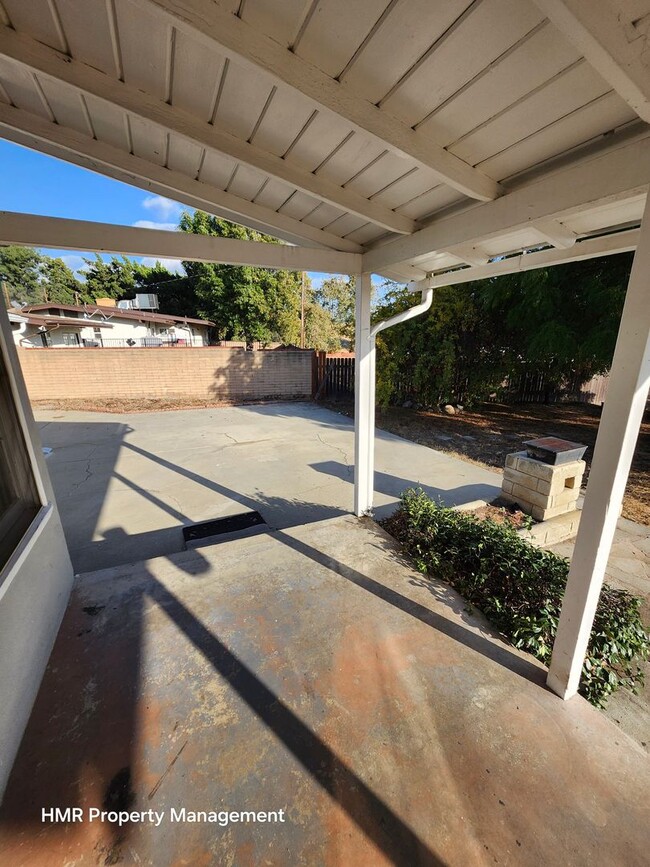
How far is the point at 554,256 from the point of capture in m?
2.42

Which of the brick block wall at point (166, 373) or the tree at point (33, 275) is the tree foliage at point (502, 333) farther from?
the tree at point (33, 275)

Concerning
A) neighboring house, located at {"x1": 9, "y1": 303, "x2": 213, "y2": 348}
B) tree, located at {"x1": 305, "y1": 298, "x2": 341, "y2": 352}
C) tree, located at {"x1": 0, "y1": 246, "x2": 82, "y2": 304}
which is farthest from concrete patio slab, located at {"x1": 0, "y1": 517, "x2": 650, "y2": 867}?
tree, located at {"x1": 0, "y1": 246, "x2": 82, "y2": 304}

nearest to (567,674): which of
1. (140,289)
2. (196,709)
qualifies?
(196,709)

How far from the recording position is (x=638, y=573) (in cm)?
290

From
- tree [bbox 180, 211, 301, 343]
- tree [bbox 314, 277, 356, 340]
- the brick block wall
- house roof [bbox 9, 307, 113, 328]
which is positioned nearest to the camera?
the brick block wall

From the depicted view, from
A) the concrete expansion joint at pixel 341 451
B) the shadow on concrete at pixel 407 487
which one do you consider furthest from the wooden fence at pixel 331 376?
the shadow on concrete at pixel 407 487

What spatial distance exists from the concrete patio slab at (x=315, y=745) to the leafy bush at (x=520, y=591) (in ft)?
0.58

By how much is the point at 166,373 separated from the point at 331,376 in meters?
5.32

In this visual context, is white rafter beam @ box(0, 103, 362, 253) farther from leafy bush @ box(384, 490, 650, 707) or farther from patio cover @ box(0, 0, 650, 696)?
leafy bush @ box(384, 490, 650, 707)

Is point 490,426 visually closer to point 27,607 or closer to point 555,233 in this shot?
point 555,233

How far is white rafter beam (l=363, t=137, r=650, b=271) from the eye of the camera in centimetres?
125

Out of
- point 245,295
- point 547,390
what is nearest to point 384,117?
point 547,390

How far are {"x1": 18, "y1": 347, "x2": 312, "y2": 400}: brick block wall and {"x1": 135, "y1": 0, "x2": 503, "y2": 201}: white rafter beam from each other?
1033 centimetres

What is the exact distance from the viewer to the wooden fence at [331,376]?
11.4m
